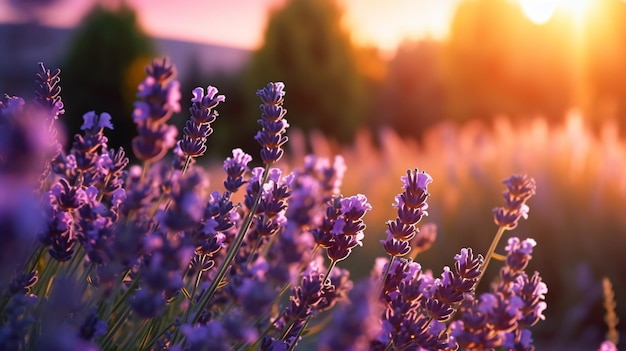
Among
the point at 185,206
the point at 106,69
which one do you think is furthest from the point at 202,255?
the point at 106,69

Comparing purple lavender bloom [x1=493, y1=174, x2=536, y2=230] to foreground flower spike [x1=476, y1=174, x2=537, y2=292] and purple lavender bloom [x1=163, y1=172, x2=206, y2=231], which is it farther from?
purple lavender bloom [x1=163, y1=172, x2=206, y2=231]

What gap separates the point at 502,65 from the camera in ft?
75.6

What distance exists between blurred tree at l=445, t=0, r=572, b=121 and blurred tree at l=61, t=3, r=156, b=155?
9.95m

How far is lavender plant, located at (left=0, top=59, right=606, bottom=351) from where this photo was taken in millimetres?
1082

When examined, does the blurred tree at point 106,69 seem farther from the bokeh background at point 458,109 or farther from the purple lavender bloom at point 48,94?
the purple lavender bloom at point 48,94

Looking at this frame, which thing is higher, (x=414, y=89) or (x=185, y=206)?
(x=414, y=89)

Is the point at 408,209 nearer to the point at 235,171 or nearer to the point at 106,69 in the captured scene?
the point at 235,171

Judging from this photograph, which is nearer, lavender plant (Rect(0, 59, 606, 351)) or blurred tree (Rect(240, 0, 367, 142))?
lavender plant (Rect(0, 59, 606, 351))

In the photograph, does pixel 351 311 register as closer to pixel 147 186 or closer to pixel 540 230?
pixel 147 186

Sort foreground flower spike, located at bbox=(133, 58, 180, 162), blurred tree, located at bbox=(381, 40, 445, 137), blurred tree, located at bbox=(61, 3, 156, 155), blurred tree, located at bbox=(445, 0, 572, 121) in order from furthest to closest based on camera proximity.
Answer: blurred tree, located at bbox=(381, 40, 445, 137) < blurred tree, located at bbox=(445, 0, 572, 121) < blurred tree, located at bbox=(61, 3, 156, 155) < foreground flower spike, located at bbox=(133, 58, 180, 162)

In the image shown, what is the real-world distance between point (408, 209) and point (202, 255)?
50 centimetres

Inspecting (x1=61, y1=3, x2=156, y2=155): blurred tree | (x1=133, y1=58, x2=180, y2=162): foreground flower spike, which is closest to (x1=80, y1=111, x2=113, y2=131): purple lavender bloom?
(x1=133, y1=58, x2=180, y2=162): foreground flower spike

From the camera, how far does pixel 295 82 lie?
1866 cm

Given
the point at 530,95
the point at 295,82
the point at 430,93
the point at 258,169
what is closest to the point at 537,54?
the point at 530,95
